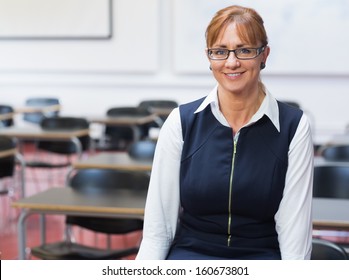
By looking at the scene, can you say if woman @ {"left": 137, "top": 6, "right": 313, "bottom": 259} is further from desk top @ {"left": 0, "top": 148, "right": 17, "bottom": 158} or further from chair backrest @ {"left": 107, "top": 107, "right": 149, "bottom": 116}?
chair backrest @ {"left": 107, "top": 107, "right": 149, "bottom": 116}

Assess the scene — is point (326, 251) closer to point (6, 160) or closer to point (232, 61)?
point (232, 61)

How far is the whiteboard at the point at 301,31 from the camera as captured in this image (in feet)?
24.1

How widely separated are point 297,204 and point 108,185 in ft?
4.86

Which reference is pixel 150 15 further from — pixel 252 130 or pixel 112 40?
pixel 252 130

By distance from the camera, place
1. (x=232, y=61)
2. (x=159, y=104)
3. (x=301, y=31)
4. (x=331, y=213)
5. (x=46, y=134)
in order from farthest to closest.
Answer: (x=301, y=31) → (x=159, y=104) → (x=46, y=134) → (x=331, y=213) → (x=232, y=61)

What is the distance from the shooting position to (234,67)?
1680 mm

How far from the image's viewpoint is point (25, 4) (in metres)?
8.12

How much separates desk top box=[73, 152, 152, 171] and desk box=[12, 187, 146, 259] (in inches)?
31.8

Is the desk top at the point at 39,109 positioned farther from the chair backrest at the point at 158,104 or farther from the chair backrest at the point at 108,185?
the chair backrest at the point at 108,185

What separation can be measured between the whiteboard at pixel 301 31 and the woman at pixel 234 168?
563 cm

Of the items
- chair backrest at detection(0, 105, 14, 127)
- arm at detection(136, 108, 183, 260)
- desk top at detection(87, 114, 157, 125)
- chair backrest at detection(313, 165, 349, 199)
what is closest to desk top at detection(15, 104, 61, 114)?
chair backrest at detection(0, 105, 14, 127)

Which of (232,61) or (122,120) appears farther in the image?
(122,120)

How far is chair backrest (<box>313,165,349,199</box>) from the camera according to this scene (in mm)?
2977

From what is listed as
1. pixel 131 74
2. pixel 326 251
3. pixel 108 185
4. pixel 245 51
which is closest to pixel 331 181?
pixel 326 251
